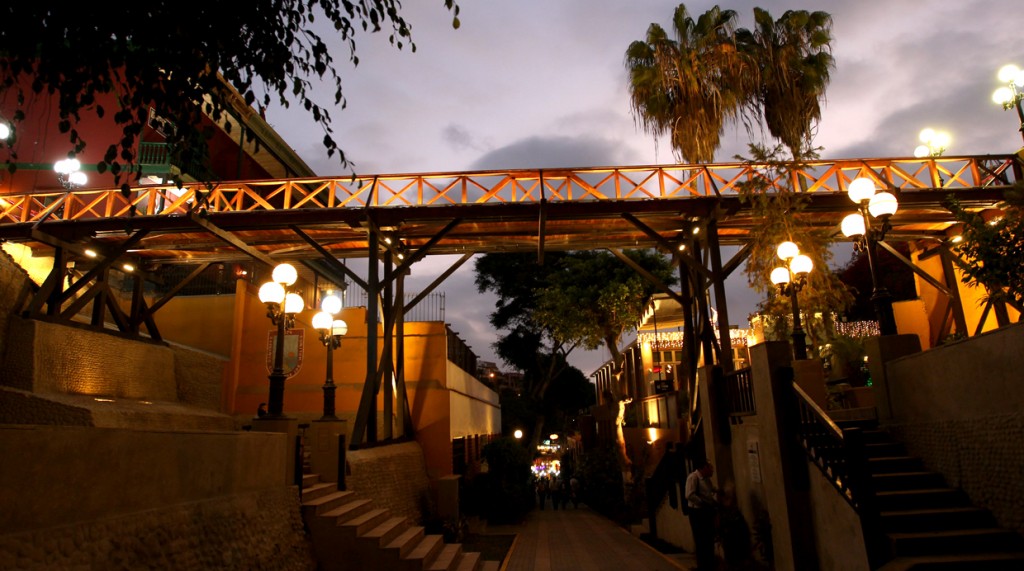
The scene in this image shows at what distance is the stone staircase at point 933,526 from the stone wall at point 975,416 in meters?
0.13

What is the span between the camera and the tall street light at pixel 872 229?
8.29 m

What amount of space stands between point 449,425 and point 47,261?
10955 mm

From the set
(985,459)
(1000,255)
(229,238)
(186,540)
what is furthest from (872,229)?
(229,238)

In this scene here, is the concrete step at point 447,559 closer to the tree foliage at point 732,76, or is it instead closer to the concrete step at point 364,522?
the concrete step at point 364,522

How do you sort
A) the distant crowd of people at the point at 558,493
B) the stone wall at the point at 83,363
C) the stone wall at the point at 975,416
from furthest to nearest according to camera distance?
the distant crowd of people at the point at 558,493
the stone wall at the point at 83,363
the stone wall at the point at 975,416

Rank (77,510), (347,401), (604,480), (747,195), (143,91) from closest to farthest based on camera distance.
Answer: (77,510) < (143,91) < (747,195) < (347,401) < (604,480)

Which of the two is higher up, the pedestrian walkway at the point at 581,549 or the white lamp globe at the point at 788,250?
the white lamp globe at the point at 788,250

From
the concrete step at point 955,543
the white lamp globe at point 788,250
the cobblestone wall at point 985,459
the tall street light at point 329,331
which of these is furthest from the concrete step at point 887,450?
the tall street light at point 329,331

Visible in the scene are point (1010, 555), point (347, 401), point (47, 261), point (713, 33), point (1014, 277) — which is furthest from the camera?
point (347, 401)

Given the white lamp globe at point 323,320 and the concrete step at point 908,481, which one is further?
the white lamp globe at point 323,320

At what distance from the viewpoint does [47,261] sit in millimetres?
16219

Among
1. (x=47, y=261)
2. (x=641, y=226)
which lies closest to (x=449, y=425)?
(x=641, y=226)

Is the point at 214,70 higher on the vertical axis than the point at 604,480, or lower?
higher

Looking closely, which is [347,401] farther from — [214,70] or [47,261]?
[214,70]
